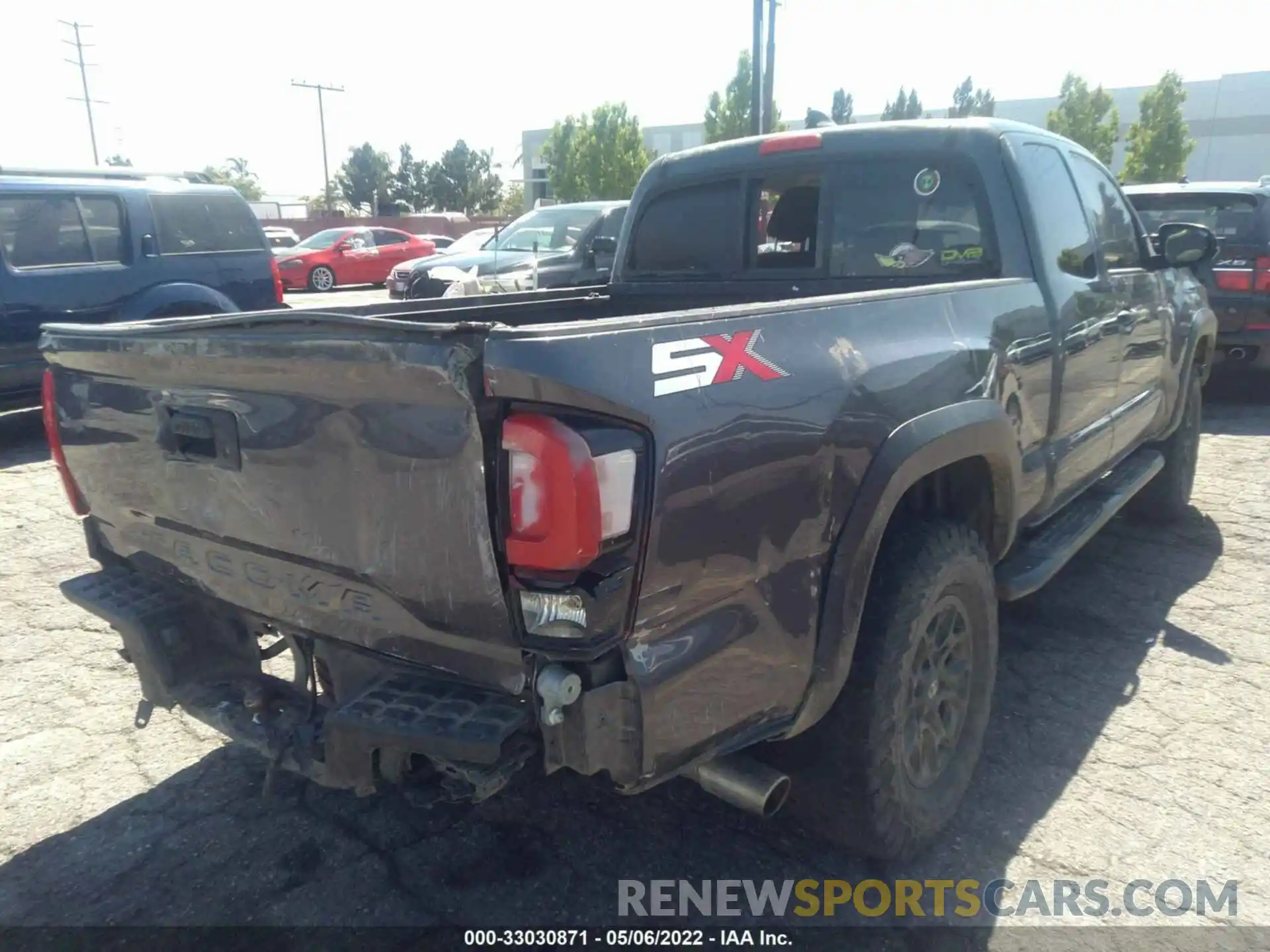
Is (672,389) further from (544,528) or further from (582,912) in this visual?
(582,912)

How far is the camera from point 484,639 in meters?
→ 1.83

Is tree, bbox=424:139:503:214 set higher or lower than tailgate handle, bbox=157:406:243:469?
higher

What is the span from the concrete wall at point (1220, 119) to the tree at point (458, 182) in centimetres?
1623

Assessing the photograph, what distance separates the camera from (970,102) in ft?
191

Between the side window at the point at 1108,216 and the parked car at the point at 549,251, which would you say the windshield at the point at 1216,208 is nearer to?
the side window at the point at 1108,216

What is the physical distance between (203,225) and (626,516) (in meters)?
8.15

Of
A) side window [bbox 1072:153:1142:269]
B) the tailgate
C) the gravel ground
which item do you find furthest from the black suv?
side window [bbox 1072:153:1142:269]

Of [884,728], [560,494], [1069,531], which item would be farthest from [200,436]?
[1069,531]

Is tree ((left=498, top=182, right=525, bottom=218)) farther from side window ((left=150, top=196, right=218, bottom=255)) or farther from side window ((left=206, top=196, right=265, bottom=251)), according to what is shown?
side window ((left=150, top=196, right=218, bottom=255))

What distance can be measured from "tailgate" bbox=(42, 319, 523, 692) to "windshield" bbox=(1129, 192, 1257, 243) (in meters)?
7.87

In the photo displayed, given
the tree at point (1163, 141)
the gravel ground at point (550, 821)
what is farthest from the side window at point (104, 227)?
the tree at point (1163, 141)

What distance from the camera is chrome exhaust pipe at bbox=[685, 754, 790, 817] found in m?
2.08

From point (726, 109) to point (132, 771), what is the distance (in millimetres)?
46550

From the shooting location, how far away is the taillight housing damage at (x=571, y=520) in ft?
5.47
